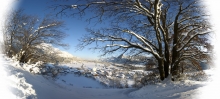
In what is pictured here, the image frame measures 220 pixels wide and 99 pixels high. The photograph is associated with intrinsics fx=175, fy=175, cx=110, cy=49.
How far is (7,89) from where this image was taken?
12.9 ft

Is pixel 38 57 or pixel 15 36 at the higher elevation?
pixel 15 36

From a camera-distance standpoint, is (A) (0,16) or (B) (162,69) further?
(A) (0,16)

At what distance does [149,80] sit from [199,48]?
131 inches

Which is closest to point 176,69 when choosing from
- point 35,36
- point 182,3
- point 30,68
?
point 182,3

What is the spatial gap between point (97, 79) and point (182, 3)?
24029 millimetres

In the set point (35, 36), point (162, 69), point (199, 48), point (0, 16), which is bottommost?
point (162, 69)

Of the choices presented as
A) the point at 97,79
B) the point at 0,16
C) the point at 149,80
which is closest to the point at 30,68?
the point at 149,80

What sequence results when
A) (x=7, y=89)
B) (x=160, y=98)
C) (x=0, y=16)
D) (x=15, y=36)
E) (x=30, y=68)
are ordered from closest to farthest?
(x=7, y=89) < (x=160, y=98) < (x=30, y=68) < (x=0, y=16) < (x=15, y=36)

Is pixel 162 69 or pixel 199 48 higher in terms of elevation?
pixel 199 48

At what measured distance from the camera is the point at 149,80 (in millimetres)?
9945

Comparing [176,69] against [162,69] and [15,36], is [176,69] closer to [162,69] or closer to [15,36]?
[162,69]

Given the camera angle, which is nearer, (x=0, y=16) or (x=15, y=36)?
(x=0, y=16)

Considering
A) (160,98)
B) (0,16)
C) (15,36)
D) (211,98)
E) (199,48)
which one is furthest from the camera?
(15,36)

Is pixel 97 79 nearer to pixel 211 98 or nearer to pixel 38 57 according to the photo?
pixel 38 57
